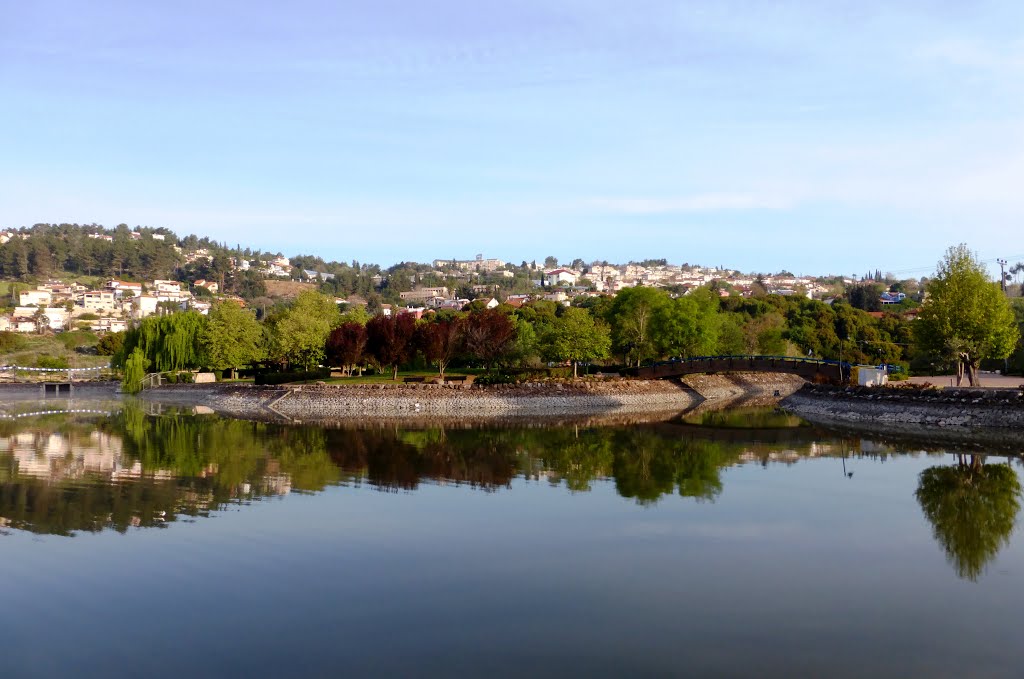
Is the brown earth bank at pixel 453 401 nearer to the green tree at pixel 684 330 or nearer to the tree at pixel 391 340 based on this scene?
the tree at pixel 391 340

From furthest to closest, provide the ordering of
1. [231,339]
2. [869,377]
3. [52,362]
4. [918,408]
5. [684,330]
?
[52,362] < [231,339] < [684,330] < [869,377] < [918,408]

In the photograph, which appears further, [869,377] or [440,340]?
[440,340]

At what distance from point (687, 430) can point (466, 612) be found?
34.3m

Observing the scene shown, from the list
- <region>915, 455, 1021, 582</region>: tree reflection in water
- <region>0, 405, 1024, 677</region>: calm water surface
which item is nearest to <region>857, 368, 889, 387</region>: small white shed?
<region>915, 455, 1021, 582</region>: tree reflection in water

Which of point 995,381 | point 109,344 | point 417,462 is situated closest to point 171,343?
point 109,344

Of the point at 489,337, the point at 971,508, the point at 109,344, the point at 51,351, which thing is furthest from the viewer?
the point at 51,351

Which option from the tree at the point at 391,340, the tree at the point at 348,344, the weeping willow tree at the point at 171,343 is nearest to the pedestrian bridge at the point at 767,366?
the tree at the point at 391,340

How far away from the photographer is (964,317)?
53750 millimetres

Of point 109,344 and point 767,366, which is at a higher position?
point 109,344

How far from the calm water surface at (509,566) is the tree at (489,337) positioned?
1254 inches

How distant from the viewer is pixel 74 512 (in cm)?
2445

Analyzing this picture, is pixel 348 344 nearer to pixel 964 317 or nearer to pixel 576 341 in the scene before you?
pixel 576 341

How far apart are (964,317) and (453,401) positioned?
33692 millimetres

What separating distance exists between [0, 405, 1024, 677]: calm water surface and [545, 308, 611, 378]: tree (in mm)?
33220
